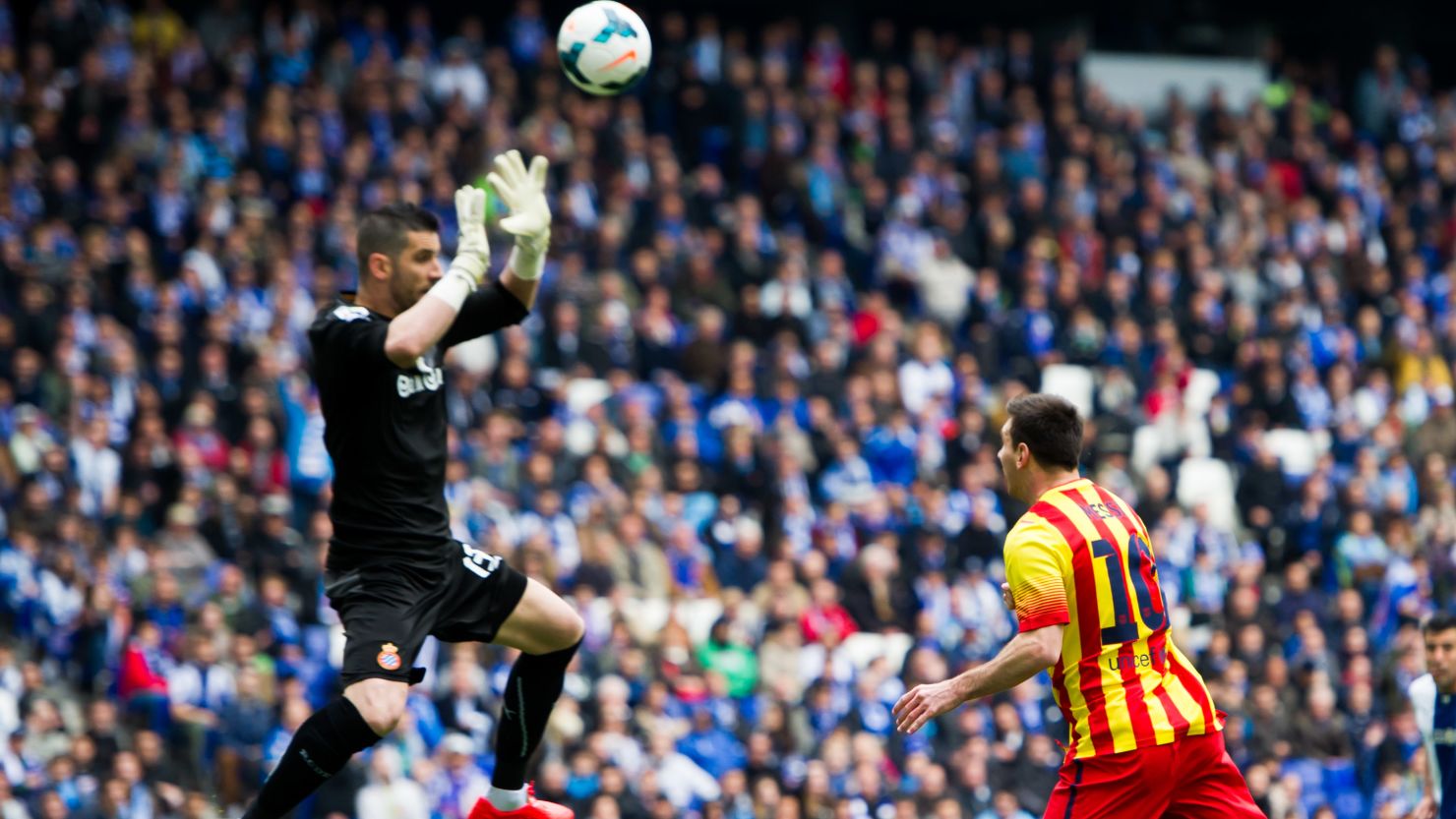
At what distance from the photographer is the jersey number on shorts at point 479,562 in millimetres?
7758

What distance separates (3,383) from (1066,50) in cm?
1471

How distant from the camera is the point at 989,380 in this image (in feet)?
64.5

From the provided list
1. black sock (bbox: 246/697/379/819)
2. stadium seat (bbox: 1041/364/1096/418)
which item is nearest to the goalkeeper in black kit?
black sock (bbox: 246/697/379/819)

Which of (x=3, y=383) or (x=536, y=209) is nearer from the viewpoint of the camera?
(x=536, y=209)

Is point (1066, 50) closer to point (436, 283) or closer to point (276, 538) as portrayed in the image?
point (276, 538)

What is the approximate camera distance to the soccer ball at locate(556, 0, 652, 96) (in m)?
8.23

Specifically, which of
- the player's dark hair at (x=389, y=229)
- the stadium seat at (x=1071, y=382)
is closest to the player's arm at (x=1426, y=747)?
the player's dark hair at (x=389, y=229)

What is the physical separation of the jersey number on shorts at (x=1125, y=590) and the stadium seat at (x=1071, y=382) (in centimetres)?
1253

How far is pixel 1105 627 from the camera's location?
23.1 ft

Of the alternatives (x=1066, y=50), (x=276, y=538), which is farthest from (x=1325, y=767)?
(x=1066, y=50)

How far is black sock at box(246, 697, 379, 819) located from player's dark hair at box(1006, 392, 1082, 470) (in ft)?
8.61

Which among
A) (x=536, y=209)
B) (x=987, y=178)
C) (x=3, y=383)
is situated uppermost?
(x=987, y=178)

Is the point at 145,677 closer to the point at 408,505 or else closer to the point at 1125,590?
the point at 408,505

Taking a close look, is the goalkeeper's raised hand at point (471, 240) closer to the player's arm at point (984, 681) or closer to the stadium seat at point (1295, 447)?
the player's arm at point (984, 681)
